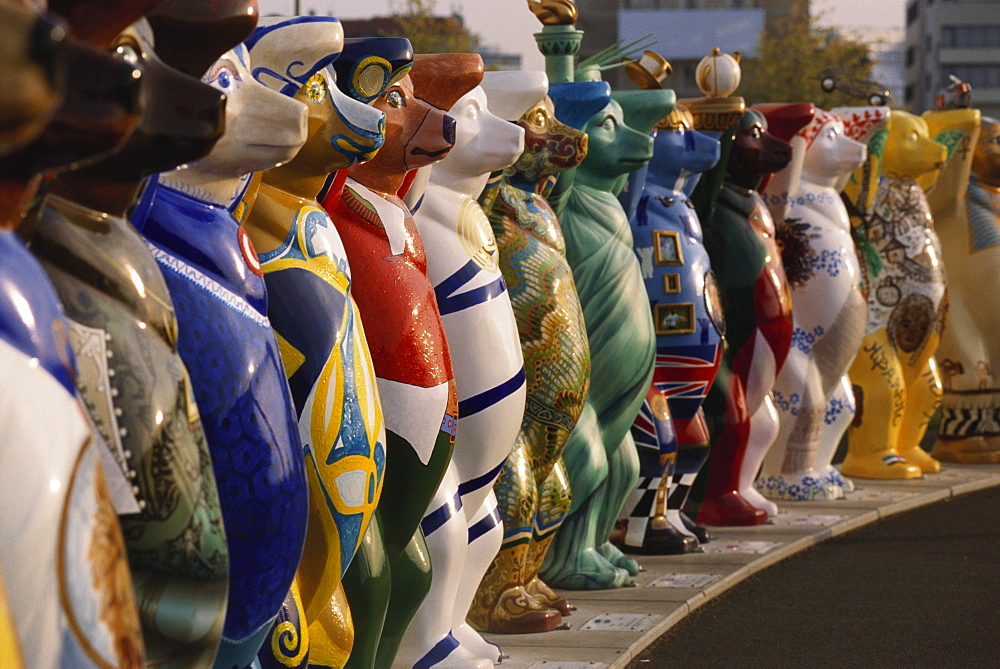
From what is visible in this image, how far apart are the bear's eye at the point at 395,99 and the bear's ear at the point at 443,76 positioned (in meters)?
0.33

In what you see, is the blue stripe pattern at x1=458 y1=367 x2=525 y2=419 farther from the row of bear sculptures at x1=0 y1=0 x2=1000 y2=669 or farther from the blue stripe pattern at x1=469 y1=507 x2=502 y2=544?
the blue stripe pattern at x1=469 y1=507 x2=502 y2=544

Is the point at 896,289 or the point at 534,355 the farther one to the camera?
the point at 896,289

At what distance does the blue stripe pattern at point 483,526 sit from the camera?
3811mm

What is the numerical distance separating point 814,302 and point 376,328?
4220mm

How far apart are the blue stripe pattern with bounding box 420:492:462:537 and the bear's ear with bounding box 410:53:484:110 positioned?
99 centimetres

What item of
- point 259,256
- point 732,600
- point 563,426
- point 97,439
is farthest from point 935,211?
point 97,439

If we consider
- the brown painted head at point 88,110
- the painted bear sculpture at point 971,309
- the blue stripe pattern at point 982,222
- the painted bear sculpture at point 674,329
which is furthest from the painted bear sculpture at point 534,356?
the blue stripe pattern at point 982,222

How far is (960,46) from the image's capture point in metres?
49.4

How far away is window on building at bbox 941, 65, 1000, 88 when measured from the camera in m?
48.9

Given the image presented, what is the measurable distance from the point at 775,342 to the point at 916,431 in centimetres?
219

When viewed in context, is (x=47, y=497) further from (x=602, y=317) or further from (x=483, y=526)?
(x=602, y=317)

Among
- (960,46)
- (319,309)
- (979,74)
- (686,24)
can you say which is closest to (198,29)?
(319,309)

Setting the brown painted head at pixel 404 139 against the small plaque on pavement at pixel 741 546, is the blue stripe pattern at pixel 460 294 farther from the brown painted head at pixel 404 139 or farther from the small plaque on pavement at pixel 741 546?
the small plaque on pavement at pixel 741 546

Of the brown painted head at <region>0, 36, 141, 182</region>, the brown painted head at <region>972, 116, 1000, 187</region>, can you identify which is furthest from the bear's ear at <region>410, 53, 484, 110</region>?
the brown painted head at <region>972, 116, 1000, 187</region>
